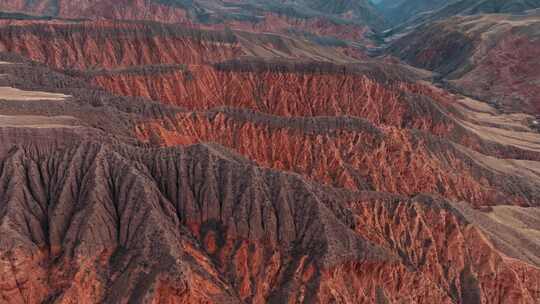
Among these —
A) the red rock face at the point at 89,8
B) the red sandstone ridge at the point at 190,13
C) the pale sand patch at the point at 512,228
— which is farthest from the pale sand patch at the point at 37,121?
the red rock face at the point at 89,8

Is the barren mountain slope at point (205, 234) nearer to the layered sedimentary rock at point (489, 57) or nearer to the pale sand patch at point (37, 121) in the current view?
the pale sand patch at point (37, 121)

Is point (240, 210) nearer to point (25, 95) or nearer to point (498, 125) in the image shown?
point (25, 95)

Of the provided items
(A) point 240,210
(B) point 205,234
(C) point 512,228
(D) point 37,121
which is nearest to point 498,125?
(C) point 512,228

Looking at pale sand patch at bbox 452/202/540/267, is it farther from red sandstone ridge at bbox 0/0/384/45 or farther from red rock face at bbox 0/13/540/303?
red sandstone ridge at bbox 0/0/384/45

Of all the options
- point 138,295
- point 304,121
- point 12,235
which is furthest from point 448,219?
point 12,235

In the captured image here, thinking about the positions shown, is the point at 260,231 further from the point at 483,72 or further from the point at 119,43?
the point at 483,72
